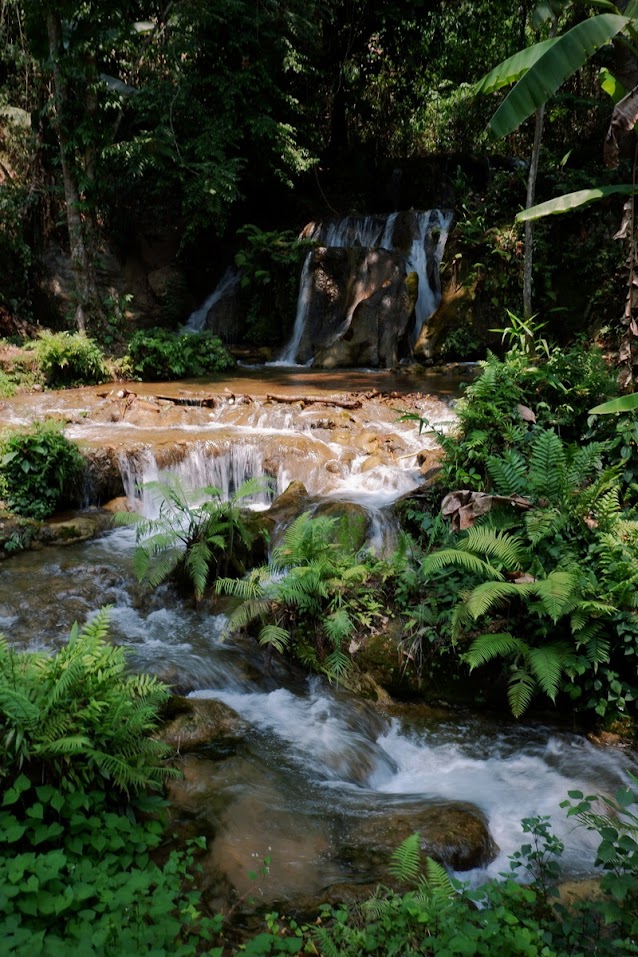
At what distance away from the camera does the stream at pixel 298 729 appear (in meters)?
3.91

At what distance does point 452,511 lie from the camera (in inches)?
255

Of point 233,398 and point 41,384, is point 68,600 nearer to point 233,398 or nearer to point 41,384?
point 233,398

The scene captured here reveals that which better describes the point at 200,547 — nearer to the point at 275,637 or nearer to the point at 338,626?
the point at 275,637

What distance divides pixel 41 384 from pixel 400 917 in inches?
507

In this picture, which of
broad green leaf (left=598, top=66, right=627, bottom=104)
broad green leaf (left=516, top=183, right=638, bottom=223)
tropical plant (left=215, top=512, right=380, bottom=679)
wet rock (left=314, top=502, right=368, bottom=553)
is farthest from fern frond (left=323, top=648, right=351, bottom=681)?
broad green leaf (left=598, top=66, right=627, bottom=104)

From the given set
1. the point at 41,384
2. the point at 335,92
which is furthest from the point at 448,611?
the point at 335,92

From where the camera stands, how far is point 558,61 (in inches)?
219

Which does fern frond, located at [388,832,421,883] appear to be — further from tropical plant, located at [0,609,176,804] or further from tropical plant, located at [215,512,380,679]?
tropical plant, located at [215,512,380,679]

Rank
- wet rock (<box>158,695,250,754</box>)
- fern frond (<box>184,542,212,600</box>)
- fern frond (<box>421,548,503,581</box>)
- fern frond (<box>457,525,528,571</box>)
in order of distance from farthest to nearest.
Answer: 1. fern frond (<box>184,542,212,600</box>)
2. fern frond (<box>457,525,528,571</box>)
3. fern frond (<box>421,548,503,581</box>)
4. wet rock (<box>158,695,250,754</box>)

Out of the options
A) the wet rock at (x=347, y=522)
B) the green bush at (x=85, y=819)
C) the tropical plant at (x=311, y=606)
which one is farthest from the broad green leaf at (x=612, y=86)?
the green bush at (x=85, y=819)

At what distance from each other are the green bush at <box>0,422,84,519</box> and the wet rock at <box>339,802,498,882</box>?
6416 millimetres

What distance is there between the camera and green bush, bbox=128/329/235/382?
1483 centimetres

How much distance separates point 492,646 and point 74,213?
14351 mm

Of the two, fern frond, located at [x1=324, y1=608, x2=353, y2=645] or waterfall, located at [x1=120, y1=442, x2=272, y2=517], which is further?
waterfall, located at [x1=120, y1=442, x2=272, y2=517]
